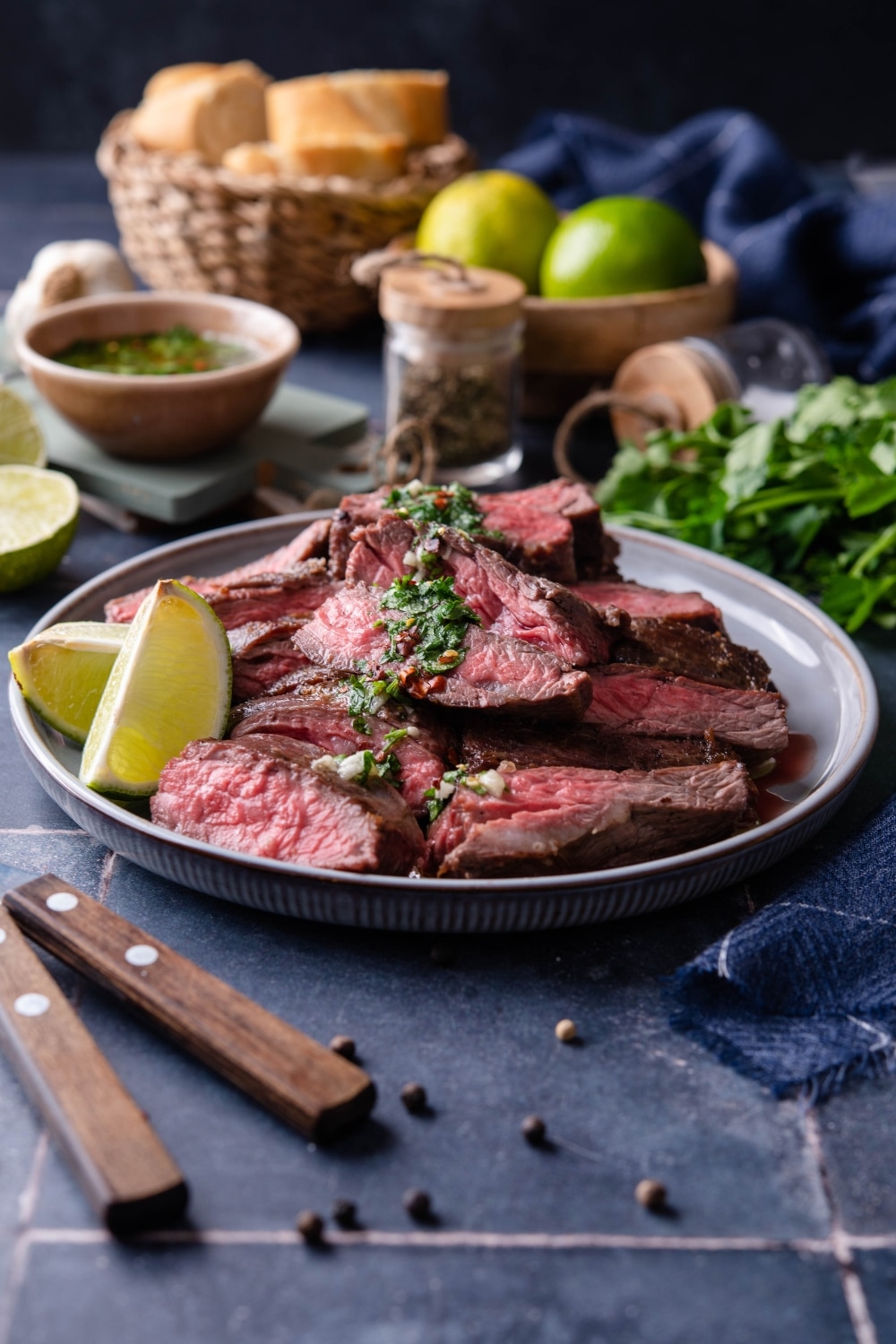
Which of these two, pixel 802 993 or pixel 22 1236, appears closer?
pixel 22 1236

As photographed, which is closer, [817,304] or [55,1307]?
[55,1307]

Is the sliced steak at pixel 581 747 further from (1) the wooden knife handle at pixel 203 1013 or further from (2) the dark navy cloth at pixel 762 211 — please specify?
(2) the dark navy cloth at pixel 762 211

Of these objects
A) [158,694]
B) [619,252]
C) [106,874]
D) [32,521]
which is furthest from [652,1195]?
[619,252]

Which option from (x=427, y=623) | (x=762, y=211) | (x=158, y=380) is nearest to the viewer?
(x=427, y=623)

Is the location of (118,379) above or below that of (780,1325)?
above

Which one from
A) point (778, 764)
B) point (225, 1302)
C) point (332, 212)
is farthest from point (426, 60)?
point (225, 1302)

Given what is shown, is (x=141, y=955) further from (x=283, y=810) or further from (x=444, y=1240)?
(x=444, y=1240)

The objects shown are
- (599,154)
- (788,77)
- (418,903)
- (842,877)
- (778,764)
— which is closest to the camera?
(418,903)

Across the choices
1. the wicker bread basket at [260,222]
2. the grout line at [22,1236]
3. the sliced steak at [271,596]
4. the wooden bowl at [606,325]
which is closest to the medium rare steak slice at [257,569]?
the sliced steak at [271,596]

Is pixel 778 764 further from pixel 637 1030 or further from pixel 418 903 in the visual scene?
pixel 418 903
